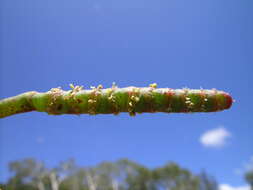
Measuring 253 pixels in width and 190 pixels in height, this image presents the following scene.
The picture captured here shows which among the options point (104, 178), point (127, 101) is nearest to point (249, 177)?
point (104, 178)

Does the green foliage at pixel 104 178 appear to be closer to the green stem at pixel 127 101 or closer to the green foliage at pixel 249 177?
the green foliage at pixel 249 177

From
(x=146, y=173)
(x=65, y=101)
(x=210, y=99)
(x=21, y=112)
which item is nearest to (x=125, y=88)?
(x=65, y=101)

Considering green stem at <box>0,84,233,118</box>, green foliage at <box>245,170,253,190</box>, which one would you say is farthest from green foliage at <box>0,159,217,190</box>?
green stem at <box>0,84,233,118</box>

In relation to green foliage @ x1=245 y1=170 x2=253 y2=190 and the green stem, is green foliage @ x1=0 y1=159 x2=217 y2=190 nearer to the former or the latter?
green foliage @ x1=245 y1=170 x2=253 y2=190

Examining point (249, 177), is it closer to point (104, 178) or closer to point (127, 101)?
point (104, 178)

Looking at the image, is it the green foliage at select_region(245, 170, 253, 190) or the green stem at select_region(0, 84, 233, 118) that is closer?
the green stem at select_region(0, 84, 233, 118)

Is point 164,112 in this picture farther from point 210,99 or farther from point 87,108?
point 87,108

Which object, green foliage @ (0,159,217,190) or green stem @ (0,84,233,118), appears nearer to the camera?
green stem @ (0,84,233,118)

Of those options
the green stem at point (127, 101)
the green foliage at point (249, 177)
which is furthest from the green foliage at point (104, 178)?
the green stem at point (127, 101)
